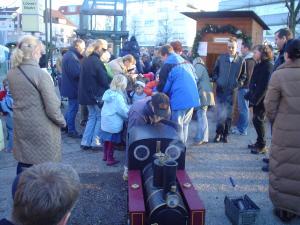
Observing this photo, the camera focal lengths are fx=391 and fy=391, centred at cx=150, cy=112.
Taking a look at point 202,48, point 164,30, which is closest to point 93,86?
point 202,48

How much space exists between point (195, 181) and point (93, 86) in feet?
8.58

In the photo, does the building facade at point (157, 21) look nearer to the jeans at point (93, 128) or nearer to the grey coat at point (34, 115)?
the jeans at point (93, 128)

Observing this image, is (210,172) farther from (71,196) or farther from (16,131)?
(71,196)

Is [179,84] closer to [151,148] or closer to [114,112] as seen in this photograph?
[114,112]

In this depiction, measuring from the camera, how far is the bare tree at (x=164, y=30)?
7856cm

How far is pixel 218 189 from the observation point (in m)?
5.33

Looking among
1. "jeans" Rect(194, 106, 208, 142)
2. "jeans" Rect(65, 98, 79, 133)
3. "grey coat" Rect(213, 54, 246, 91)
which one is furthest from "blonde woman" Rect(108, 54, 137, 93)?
"grey coat" Rect(213, 54, 246, 91)

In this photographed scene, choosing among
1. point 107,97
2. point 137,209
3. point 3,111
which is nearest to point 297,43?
point 137,209

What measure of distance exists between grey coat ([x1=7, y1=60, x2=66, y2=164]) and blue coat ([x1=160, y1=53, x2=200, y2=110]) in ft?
8.93

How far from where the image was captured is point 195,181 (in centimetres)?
560

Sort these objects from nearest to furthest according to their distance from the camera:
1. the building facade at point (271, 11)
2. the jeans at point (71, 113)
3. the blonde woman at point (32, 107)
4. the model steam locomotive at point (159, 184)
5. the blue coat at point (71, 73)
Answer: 1. the model steam locomotive at point (159, 184)
2. the blonde woman at point (32, 107)
3. the blue coat at point (71, 73)
4. the jeans at point (71, 113)
5. the building facade at point (271, 11)

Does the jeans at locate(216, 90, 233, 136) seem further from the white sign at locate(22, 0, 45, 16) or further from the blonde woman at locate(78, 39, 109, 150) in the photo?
the white sign at locate(22, 0, 45, 16)

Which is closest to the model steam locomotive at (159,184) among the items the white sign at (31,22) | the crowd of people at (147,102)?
the crowd of people at (147,102)

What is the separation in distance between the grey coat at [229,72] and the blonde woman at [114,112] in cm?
241
